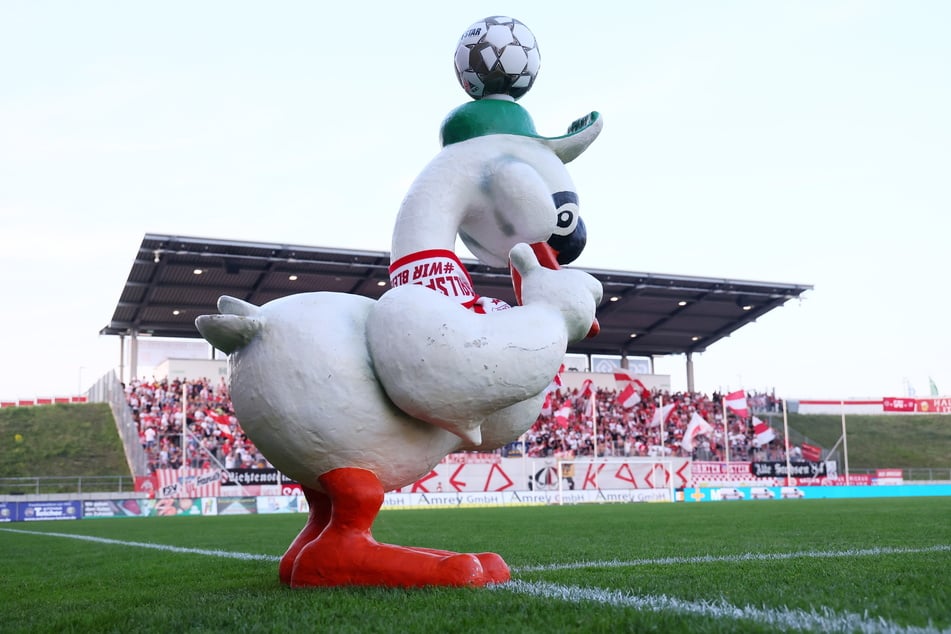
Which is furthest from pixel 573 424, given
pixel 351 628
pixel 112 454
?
pixel 351 628

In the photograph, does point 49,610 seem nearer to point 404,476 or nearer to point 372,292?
point 404,476

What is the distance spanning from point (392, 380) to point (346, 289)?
27220mm

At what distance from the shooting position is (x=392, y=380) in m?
3.45

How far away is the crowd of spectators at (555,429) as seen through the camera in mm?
24453

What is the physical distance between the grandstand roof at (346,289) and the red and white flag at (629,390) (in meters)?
2.48

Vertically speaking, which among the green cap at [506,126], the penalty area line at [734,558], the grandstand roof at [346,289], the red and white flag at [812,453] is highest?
the grandstand roof at [346,289]

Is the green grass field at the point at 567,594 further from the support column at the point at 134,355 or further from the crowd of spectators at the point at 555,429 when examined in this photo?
the support column at the point at 134,355

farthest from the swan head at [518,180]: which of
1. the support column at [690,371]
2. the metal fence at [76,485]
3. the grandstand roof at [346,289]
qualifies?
the support column at [690,371]

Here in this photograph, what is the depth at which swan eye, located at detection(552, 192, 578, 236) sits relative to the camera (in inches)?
166

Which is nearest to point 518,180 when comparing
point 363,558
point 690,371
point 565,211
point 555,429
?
point 565,211

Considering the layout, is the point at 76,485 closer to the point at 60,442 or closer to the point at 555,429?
the point at 60,442

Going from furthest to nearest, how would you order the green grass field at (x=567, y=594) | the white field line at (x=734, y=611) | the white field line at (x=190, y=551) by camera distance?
1. the white field line at (x=190, y=551)
2. the green grass field at (x=567, y=594)
3. the white field line at (x=734, y=611)

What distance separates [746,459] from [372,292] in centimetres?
1459

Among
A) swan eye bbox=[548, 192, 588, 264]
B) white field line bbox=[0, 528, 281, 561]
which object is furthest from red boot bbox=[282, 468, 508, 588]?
white field line bbox=[0, 528, 281, 561]
